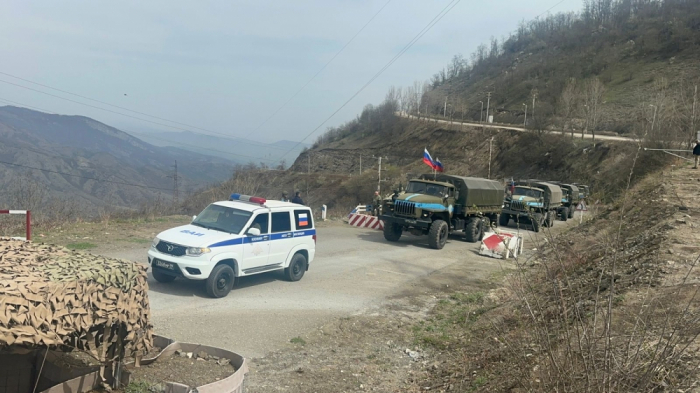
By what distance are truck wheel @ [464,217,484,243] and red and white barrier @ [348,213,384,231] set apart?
143 inches

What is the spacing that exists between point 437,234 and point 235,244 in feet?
32.3

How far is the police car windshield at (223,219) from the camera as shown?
10.9m

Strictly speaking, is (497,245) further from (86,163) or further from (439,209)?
(86,163)

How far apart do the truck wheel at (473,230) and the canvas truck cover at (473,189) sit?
671mm

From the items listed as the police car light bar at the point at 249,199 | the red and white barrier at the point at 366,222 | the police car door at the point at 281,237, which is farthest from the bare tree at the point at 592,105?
the police car light bar at the point at 249,199

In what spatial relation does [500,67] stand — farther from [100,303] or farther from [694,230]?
[100,303]

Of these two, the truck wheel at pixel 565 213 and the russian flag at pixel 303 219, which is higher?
the russian flag at pixel 303 219

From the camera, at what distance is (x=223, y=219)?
11.2 metres

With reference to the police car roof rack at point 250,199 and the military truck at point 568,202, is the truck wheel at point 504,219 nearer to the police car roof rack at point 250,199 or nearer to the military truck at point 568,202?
the military truck at point 568,202

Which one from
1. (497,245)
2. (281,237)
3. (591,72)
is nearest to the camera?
(281,237)

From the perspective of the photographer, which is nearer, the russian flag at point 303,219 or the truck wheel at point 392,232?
the russian flag at point 303,219

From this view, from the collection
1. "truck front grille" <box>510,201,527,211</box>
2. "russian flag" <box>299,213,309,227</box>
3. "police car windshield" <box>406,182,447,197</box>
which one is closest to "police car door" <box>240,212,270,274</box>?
"russian flag" <box>299,213,309,227</box>

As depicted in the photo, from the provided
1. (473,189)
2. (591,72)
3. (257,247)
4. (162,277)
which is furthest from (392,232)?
(591,72)

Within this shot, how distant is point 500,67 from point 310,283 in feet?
420
